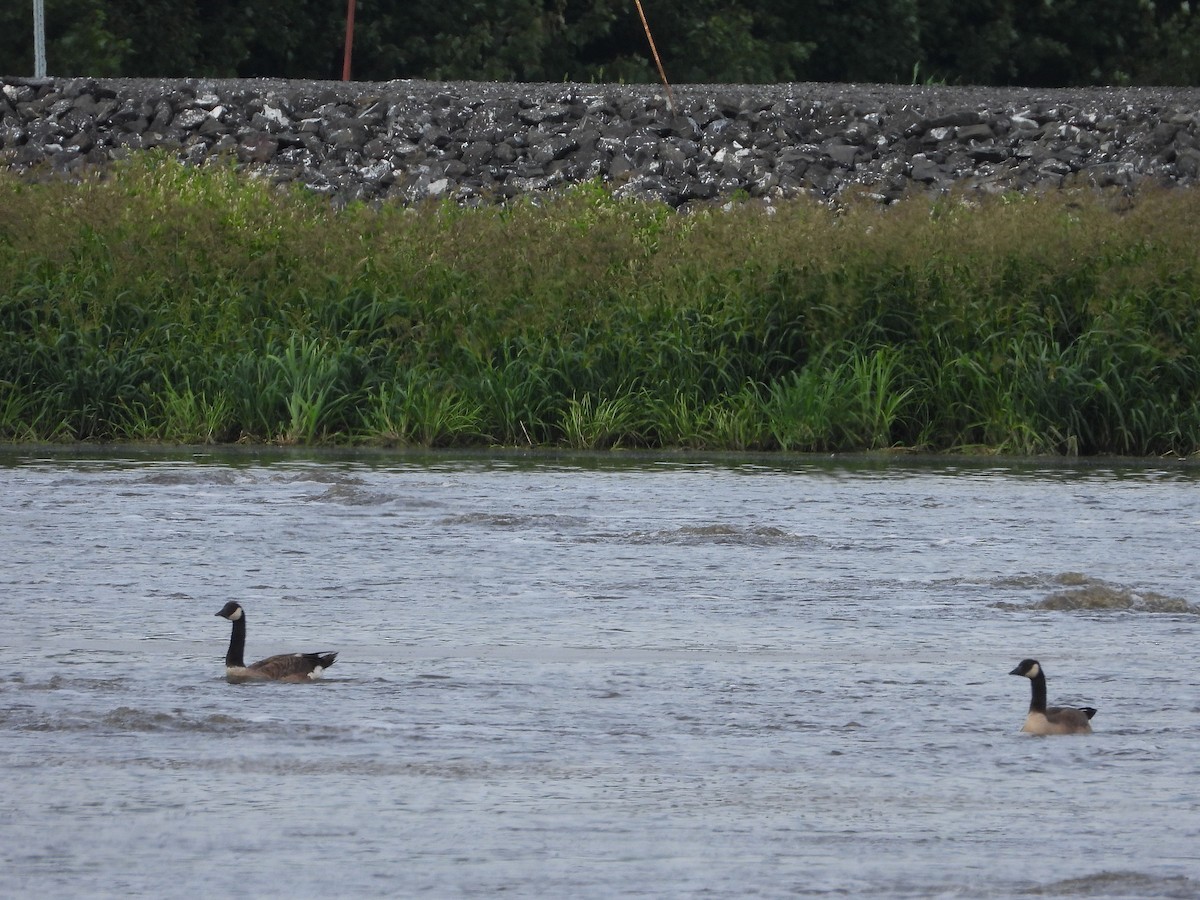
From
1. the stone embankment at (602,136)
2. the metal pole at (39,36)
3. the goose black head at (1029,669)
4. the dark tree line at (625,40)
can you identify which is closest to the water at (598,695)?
the goose black head at (1029,669)

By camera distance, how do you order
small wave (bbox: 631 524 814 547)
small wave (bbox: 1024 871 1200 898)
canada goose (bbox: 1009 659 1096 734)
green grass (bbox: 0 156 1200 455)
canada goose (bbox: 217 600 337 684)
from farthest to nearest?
1. green grass (bbox: 0 156 1200 455)
2. small wave (bbox: 631 524 814 547)
3. canada goose (bbox: 217 600 337 684)
4. canada goose (bbox: 1009 659 1096 734)
5. small wave (bbox: 1024 871 1200 898)

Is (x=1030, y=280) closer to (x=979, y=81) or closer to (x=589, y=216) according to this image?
(x=589, y=216)

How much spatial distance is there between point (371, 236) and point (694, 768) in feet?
38.9

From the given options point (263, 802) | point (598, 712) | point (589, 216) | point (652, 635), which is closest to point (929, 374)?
point (589, 216)

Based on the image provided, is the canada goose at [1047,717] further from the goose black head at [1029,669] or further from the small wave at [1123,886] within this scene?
the small wave at [1123,886]

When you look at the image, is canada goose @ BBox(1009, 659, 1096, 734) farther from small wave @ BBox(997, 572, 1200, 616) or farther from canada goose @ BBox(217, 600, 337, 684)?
small wave @ BBox(997, 572, 1200, 616)

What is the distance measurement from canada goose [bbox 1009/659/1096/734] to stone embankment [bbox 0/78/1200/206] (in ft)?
50.9

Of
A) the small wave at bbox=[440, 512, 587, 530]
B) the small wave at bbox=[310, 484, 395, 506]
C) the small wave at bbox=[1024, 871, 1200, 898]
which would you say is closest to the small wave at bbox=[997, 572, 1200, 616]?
the small wave at bbox=[440, 512, 587, 530]

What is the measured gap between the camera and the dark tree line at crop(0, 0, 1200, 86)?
116 feet

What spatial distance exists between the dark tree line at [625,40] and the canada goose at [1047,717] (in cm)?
2829

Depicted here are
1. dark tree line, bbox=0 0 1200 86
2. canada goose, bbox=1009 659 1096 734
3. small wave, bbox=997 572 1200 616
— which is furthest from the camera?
dark tree line, bbox=0 0 1200 86

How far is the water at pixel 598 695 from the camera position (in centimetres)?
522

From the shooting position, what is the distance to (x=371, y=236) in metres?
17.6

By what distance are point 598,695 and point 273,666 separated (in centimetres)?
97
